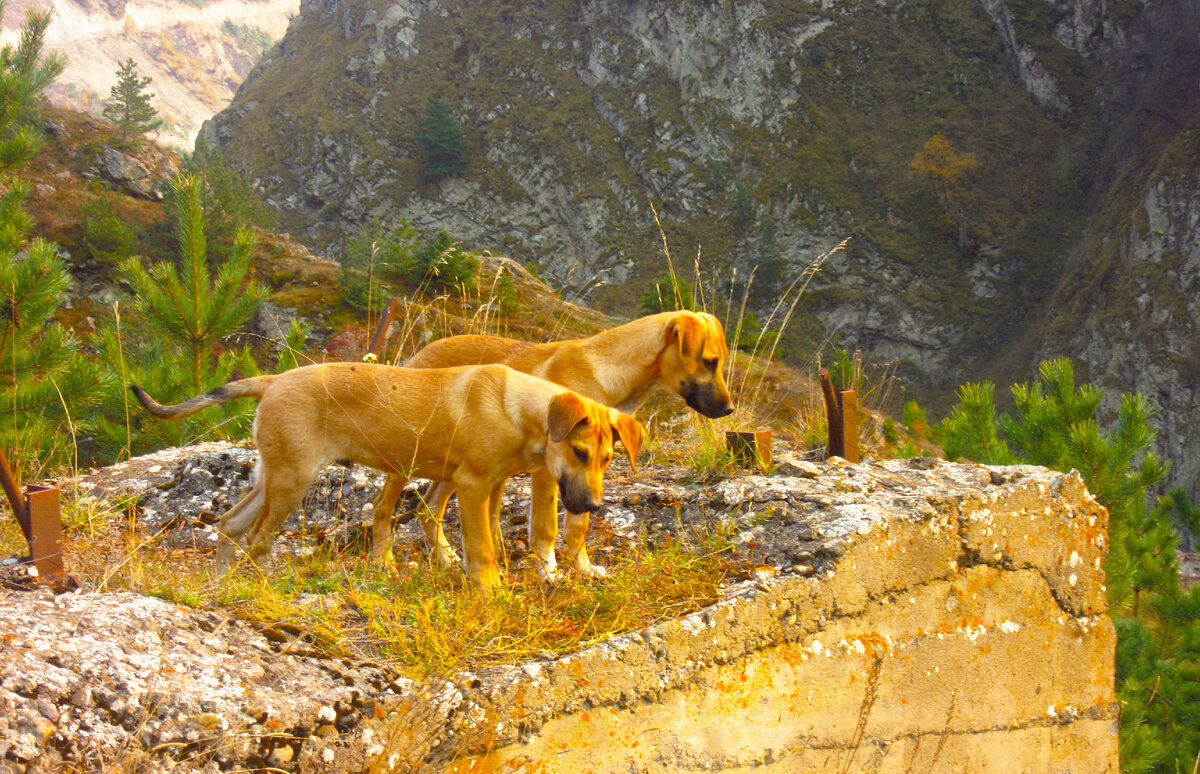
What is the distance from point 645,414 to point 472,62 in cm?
7333

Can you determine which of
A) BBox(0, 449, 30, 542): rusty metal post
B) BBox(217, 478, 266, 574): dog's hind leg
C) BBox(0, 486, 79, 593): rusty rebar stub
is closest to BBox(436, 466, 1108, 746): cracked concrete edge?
BBox(0, 486, 79, 593): rusty rebar stub

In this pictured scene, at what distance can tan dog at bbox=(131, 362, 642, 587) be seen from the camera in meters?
4.07

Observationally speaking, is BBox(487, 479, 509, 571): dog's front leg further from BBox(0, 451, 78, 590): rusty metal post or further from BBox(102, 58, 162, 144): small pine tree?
BBox(102, 58, 162, 144): small pine tree

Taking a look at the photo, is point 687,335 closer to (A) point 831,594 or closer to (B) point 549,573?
(B) point 549,573

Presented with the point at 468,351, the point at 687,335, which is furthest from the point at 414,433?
the point at 687,335

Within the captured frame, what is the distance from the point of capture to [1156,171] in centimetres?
4778

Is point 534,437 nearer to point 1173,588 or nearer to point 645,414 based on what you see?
point 645,414

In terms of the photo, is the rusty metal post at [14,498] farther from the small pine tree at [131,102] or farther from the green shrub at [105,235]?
the small pine tree at [131,102]

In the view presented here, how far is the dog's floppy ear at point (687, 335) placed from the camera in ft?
17.5

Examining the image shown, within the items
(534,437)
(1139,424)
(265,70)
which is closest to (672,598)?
(534,437)

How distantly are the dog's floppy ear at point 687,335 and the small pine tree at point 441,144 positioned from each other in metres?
67.1

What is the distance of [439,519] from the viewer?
4648 millimetres

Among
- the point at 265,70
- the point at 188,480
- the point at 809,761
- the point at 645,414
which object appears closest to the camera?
the point at 809,761

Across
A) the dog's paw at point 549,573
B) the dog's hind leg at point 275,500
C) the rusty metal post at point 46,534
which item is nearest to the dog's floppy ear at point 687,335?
the dog's paw at point 549,573
